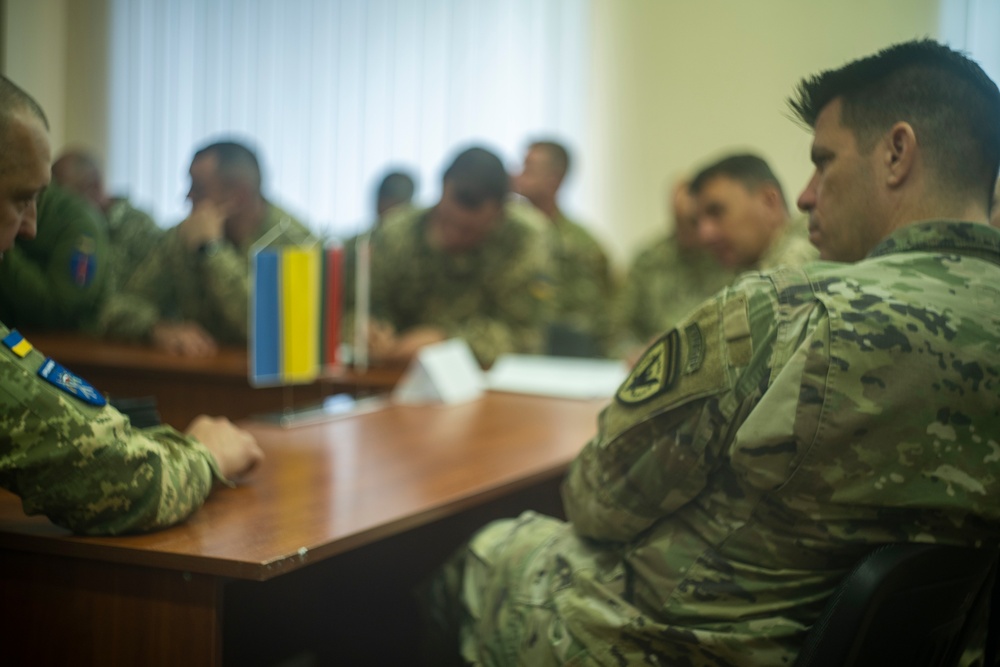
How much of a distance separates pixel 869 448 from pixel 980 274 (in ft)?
0.82

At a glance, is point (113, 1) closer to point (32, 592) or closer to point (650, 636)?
point (32, 592)

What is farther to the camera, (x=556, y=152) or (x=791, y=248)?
(x=556, y=152)

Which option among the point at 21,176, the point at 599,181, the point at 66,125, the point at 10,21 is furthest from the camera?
the point at 599,181

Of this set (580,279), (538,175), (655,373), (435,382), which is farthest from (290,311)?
(538,175)

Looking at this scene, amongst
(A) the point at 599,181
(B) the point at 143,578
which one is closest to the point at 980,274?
(B) the point at 143,578

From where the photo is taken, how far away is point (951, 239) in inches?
44.4

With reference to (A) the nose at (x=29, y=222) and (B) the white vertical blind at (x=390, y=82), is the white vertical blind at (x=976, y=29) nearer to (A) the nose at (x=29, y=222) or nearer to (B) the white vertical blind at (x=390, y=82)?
(A) the nose at (x=29, y=222)

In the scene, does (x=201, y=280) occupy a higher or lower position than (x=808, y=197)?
lower

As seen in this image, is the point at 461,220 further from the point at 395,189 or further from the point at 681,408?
the point at 681,408

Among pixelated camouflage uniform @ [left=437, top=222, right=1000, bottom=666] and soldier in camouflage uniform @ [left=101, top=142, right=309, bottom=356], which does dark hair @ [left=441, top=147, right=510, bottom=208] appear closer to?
soldier in camouflage uniform @ [left=101, top=142, right=309, bottom=356]

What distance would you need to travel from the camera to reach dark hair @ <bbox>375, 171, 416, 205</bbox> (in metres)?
5.12

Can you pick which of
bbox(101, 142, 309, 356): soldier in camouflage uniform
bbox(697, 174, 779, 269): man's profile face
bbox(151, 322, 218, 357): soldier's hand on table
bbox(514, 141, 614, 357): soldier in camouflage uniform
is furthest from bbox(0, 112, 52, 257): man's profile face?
bbox(514, 141, 614, 357): soldier in camouflage uniform

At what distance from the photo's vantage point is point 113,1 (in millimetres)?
4195

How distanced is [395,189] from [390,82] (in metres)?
0.64
